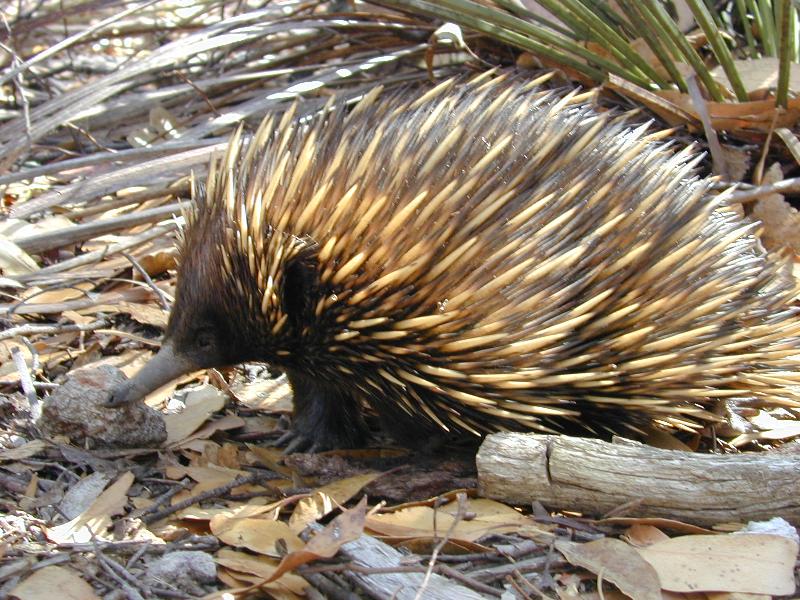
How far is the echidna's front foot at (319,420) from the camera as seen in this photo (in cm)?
321

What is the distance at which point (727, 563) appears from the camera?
237cm

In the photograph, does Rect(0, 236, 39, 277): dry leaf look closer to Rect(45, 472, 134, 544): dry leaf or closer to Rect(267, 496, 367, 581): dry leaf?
Rect(45, 472, 134, 544): dry leaf

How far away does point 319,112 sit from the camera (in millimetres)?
3162

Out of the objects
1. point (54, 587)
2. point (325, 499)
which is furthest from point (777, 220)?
point (54, 587)

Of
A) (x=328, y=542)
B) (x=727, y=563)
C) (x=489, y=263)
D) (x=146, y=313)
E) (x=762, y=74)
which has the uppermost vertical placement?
(x=762, y=74)

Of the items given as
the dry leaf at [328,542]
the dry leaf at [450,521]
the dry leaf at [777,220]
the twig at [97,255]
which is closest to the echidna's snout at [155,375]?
the dry leaf at [450,521]

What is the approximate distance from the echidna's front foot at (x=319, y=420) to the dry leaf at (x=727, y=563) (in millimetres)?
1133

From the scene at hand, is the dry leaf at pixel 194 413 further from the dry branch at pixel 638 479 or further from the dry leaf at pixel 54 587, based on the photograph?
the dry branch at pixel 638 479

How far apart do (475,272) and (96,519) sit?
1.19 metres

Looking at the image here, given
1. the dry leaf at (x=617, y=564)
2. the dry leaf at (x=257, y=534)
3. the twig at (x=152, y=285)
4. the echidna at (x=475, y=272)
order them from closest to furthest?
the dry leaf at (x=617, y=564), the dry leaf at (x=257, y=534), the echidna at (x=475, y=272), the twig at (x=152, y=285)

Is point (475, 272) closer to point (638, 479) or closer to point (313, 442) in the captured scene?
point (638, 479)

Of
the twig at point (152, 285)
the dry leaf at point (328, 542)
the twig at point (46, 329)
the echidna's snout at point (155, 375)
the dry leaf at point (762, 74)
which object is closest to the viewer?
the dry leaf at point (328, 542)

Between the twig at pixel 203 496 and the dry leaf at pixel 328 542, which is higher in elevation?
the dry leaf at pixel 328 542

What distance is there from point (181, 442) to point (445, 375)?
38.1 inches
